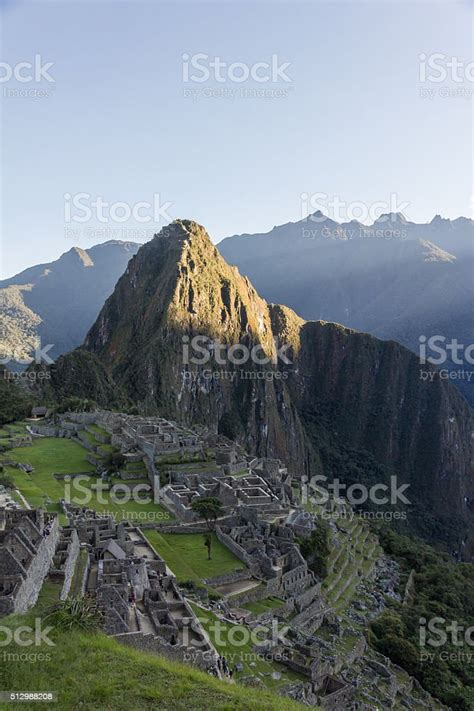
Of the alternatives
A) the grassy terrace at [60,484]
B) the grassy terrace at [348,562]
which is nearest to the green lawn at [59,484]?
the grassy terrace at [60,484]

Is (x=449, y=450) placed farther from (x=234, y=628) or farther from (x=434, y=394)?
(x=234, y=628)

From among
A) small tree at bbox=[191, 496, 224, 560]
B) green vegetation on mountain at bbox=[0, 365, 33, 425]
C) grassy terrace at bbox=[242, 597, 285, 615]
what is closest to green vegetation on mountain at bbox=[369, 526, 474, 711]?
grassy terrace at bbox=[242, 597, 285, 615]

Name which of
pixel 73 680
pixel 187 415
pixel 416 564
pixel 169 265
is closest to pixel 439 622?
pixel 416 564

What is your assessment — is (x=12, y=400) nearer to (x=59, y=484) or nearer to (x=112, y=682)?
(x=59, y=484)

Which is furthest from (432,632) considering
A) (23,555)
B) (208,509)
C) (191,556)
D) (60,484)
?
(23,555)

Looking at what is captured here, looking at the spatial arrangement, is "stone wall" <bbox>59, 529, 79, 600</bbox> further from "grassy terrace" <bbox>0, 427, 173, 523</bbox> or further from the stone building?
"grassy terrace" <bbox>0, 427, 173, 523</bbox>
